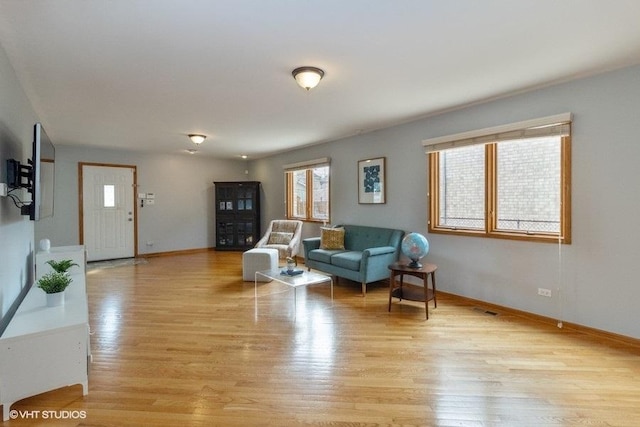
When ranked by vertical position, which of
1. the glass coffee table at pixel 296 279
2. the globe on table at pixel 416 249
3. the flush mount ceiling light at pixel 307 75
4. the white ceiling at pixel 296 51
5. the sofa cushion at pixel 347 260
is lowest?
the glass coffee table at pixel 296 279

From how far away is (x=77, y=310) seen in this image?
86.8 inches

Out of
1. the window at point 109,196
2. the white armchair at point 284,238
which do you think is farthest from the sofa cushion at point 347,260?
the window at point 109,196

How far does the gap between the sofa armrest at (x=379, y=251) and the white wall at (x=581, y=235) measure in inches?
18.9

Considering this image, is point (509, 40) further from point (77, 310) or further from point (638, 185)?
point (77, 310)

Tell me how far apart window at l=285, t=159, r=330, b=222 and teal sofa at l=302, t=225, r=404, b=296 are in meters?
1.08

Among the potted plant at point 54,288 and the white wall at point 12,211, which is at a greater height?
the white wall at point 12,211

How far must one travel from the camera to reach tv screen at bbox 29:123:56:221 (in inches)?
94.3

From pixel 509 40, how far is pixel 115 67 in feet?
9.93

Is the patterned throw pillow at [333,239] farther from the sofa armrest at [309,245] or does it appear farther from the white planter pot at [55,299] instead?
the white planter pot at [55,299]

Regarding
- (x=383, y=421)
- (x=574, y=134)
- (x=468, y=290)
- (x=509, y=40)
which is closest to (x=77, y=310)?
(x=383, y=421)

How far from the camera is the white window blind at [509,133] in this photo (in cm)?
303

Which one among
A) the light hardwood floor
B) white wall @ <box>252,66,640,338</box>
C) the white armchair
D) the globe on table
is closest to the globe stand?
the globe on table

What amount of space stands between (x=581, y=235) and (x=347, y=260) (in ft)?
8.12

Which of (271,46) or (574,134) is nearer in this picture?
(271,46)
